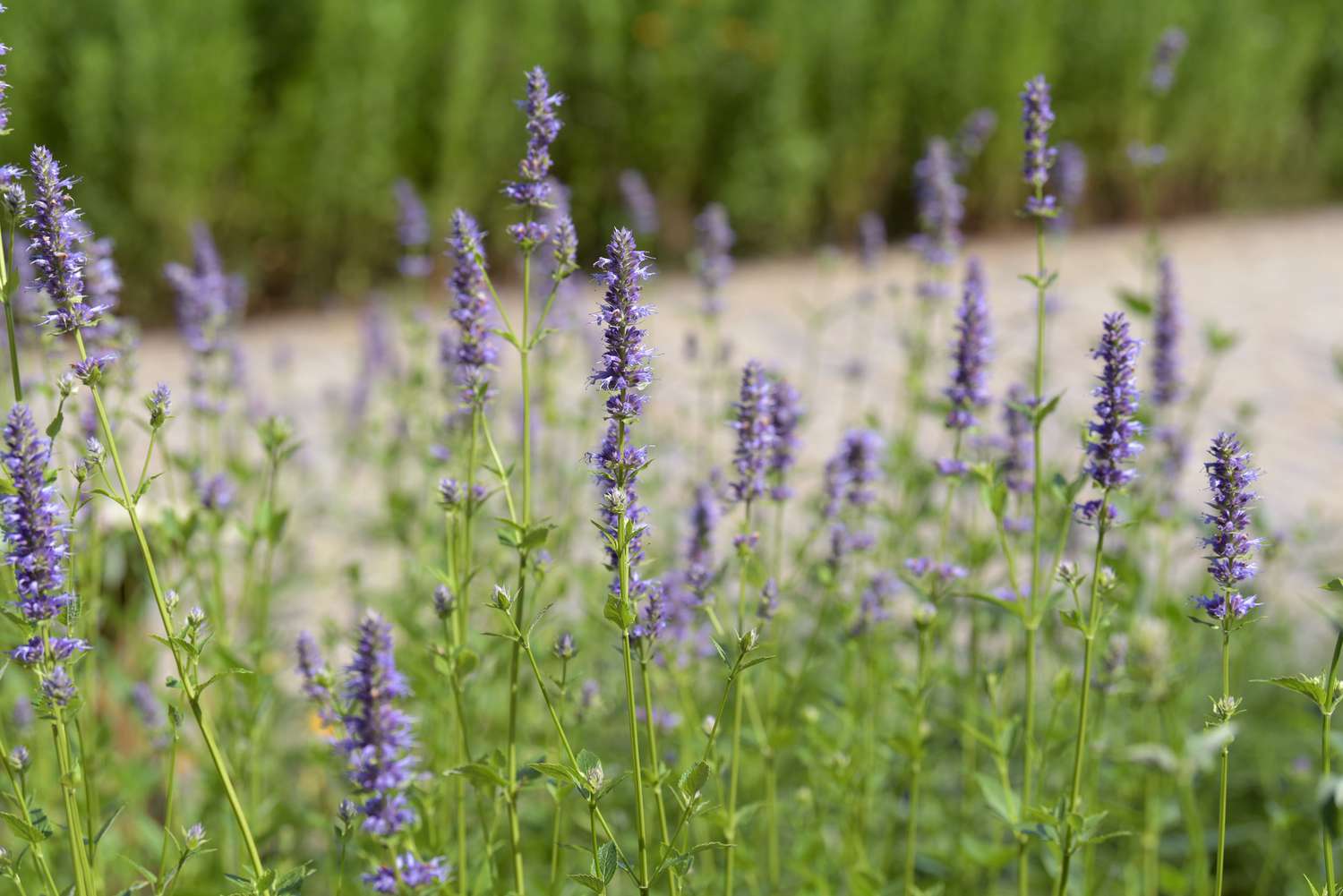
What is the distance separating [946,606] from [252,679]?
202 centimetres

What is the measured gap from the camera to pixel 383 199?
1016 centimetres

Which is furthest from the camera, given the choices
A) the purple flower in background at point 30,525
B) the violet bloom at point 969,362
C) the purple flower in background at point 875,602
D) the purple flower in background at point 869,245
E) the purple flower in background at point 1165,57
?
the purple flower in background at point 869,245

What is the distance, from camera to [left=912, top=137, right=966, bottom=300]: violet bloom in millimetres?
4180

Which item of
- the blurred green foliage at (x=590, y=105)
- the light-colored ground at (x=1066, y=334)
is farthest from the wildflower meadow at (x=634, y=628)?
the blurred green foliage at (x=590, y=105)

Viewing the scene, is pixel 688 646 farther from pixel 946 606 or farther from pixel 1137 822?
pixel 1137 822

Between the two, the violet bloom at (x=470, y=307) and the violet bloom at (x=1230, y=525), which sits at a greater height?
the violet bloom at (x=470, y=307)

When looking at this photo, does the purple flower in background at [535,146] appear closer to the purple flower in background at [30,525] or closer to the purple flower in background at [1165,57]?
the purple flower in background at [30,525]

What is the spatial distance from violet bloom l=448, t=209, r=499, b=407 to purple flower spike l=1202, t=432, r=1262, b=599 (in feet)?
4.09

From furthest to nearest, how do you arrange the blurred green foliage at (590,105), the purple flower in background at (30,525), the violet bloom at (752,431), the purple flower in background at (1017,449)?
the blurred green foliage at (590,105), the purple flower in background at (1017,449), the violet bloom at (752,431), the purple flower in background at (30,525)

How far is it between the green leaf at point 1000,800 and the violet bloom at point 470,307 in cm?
124

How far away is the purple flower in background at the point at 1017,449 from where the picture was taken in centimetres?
337

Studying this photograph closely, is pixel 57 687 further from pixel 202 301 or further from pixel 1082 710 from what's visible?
pixel 202 301

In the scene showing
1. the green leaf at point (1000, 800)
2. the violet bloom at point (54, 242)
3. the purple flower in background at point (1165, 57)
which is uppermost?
the purple flower in background at point (1165, 57)

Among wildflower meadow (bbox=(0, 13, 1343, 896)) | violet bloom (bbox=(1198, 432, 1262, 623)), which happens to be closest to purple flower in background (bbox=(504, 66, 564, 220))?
wildflower meadow (bbox=(0, 13, 1343, 896))
